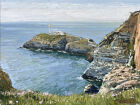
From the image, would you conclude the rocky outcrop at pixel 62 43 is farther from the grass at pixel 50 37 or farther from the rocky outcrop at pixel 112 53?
the rocky outcrop at pixel 112 53

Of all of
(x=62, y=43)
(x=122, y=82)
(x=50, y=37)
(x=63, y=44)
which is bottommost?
(x=63, y=44)

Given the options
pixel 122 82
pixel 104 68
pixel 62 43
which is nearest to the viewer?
pixel 122 82

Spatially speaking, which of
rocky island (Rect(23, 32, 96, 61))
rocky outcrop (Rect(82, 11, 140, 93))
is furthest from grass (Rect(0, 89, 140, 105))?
rocky island (Rect(23, 32, 96, 61))

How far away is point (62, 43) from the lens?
10375cm

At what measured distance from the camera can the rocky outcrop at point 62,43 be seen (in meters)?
93.9

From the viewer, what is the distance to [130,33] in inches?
1774

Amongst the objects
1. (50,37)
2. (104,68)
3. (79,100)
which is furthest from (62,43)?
(79,100)

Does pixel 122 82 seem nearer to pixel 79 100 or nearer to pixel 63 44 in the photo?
pixel 79 100

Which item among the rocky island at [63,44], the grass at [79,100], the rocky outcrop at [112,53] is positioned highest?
the grass at [79,100]

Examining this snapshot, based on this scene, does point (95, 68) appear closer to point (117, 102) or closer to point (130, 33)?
point (130, 33)

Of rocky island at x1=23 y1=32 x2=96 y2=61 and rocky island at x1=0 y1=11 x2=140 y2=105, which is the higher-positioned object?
rocky island at x1=0 y1=11 x2=140 y2=105

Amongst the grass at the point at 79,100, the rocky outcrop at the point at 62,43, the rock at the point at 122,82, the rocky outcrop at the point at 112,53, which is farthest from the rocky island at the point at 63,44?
the grass at the point at 79,100

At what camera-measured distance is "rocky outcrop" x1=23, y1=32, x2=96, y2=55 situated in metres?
93.9

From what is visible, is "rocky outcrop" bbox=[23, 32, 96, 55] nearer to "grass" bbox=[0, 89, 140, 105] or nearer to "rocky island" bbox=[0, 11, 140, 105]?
"rocky island" bbox=[0, 11, 140, 105]
